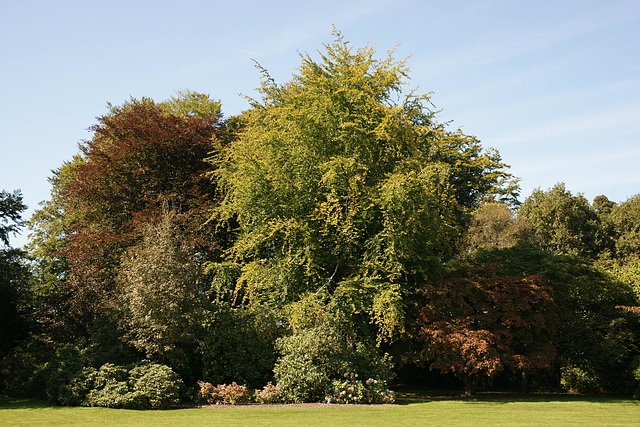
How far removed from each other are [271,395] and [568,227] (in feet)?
102

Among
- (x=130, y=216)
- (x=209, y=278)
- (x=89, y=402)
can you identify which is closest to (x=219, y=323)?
(x=89, y=402)

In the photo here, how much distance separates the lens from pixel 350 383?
49.5 feet

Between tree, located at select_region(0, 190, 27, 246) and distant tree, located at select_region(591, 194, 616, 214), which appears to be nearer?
tree, located at select_region(0, 190, 27, 246)

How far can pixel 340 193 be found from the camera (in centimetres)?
1819

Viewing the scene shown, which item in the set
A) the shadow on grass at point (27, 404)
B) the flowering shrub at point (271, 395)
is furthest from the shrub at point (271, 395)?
the shadow on grass at point (27, 404)

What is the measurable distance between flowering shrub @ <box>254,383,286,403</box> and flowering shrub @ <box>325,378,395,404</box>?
140cm

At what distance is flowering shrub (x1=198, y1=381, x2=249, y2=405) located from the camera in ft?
47.7

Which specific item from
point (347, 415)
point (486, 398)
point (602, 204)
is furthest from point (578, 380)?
point (602, 204)

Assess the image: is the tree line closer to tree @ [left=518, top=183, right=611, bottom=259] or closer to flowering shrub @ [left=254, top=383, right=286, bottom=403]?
flowering shrub @ [left=254, top=383, right=286, bottom=403]

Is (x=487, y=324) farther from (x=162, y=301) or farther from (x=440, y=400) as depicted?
(x=162, y=301)

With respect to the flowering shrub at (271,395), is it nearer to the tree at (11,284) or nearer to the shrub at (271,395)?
the shrub at (271,395)

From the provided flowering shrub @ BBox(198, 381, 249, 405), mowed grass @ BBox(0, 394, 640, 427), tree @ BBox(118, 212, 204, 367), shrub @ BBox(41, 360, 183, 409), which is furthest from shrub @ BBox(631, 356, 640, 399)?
shrub @ BBox(41, 360, 183, 409)

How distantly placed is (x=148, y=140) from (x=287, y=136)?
7878 mm

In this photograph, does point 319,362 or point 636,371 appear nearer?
point 319,362
